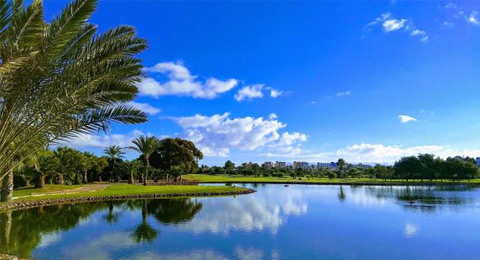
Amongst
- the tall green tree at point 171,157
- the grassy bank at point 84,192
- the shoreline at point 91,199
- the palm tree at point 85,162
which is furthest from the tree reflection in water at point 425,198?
the palm tree at point 85,162

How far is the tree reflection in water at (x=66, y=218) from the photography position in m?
19.4

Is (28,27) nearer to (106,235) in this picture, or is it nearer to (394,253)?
(106,235)

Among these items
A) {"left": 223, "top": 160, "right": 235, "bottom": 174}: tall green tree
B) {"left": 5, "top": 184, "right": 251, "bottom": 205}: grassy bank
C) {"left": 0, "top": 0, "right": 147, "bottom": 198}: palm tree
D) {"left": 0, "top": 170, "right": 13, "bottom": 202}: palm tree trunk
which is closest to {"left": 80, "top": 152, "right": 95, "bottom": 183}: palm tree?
{"left": 5, "top": 184, "right": 251, "bottom": 205}: grassy bank

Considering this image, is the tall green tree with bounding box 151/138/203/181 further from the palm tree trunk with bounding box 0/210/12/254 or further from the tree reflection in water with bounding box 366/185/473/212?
the palm tree trunk with bounding box 0/210/12/254

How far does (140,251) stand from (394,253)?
13.1 meters

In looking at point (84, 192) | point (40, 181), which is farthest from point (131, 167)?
point (84, 192)

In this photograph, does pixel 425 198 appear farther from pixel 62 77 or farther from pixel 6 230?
pixel 62 77

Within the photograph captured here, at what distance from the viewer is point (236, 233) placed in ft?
74.6

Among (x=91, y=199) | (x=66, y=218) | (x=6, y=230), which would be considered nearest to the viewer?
(x=6, y=230)


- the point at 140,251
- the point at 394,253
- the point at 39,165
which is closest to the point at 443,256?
the point at 394,253

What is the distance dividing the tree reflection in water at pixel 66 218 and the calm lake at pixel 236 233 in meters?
0.06

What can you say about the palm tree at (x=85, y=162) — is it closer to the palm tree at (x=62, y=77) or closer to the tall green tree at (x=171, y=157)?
the tall green tree at (x=171, y=157)

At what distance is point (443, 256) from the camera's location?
17.9 m

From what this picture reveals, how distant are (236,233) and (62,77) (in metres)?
15.1
